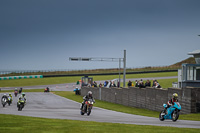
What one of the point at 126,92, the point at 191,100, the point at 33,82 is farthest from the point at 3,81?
the point at 191,100

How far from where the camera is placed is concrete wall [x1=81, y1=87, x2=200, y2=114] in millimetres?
21594

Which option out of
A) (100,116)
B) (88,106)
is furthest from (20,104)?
(100,116)

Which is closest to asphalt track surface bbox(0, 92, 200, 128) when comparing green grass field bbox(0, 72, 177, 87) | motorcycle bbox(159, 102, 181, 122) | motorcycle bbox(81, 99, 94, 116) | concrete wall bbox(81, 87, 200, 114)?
motorcycle bbox(159, 102, 181, 122)

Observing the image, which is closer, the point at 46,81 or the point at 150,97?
the point at 150,97

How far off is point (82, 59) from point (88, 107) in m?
40.1

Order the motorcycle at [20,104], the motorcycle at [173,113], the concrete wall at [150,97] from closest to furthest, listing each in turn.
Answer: the motorcycle at [173,113] < the concrete wall at [150,97] < the motorcycle at [20,104]

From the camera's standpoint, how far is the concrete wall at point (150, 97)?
21594mm

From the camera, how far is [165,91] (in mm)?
26109

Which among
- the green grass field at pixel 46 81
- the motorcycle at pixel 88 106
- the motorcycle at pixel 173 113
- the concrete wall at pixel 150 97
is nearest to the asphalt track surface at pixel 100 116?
the motorcycle at pixel 173 113

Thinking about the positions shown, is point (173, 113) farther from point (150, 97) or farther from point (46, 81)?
point (46, 81)

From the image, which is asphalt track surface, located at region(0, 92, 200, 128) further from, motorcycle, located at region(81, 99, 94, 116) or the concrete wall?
the concrete wall

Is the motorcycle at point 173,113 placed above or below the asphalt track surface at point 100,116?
above

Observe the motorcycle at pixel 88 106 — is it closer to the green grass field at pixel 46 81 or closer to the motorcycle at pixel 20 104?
the motorcycle at pixel 20 104

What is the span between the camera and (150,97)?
28953mm
